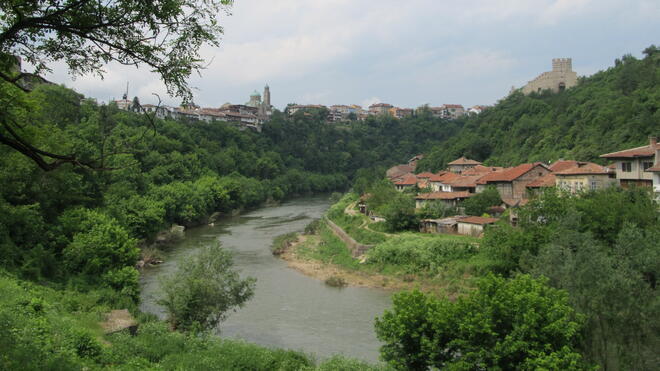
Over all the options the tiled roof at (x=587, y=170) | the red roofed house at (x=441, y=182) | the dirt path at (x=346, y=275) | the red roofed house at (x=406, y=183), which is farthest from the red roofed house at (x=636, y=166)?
the red roofed house at (x=406, y=183)

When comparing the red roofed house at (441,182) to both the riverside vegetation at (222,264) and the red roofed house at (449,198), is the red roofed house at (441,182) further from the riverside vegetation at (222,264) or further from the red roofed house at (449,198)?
the riverside vegetation at (222,264)

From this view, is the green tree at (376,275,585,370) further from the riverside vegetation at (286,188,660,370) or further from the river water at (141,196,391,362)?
the river water at (141,196,391,362)

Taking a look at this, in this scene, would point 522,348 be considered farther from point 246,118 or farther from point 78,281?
point 246,118

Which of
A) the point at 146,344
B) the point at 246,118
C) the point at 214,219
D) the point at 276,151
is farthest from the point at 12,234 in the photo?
the point at 246,118

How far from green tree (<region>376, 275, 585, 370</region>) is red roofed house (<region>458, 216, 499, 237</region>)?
15437 mm

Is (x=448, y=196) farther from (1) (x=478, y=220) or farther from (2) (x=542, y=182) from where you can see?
(1) (x=478, y=220)

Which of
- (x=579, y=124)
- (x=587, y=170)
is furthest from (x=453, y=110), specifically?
(x=587, y=170)

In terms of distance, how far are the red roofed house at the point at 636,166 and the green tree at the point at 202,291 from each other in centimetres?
1924

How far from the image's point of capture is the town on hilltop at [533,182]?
2394 cm

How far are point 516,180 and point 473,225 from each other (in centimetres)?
573

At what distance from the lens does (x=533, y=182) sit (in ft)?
99.0

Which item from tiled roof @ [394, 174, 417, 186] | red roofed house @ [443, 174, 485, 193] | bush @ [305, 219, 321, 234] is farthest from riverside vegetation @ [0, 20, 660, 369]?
tiled roof @ [394, 174, 417, 186]

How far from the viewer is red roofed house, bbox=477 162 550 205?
3036 centimetres

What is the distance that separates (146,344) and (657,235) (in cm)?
1718
